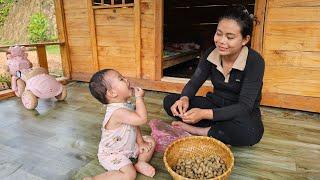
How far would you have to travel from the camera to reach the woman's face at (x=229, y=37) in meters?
1.58

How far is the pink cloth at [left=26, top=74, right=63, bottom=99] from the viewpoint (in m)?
2.76

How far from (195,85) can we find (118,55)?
1.77 metres

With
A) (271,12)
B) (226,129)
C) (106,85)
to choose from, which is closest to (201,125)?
(226,129)

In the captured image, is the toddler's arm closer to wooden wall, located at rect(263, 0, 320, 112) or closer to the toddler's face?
the toddler's face

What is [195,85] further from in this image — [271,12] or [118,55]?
[118,55]

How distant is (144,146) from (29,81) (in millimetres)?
1759

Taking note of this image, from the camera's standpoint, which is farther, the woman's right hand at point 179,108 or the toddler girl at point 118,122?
the woman's right hand at point 179,108

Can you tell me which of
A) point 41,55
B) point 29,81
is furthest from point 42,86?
point 41,55

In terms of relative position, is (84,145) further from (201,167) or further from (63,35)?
(63,35)

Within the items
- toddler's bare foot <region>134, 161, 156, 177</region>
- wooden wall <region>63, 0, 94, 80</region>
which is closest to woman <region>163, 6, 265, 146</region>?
toddler's bare foot <region>134, 161, 156, 177</region>

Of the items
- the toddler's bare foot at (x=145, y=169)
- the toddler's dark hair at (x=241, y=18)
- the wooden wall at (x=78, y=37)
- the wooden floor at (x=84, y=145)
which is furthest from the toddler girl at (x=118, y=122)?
the wooden wall at (x=78, y=37)

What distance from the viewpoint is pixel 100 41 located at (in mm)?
3615

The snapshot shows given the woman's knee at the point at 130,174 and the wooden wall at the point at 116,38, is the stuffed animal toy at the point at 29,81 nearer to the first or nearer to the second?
the wooden wall at the point at 116,38

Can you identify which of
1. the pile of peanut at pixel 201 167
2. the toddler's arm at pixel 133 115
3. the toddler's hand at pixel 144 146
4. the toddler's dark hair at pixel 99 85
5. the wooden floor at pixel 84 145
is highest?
the toddler's dark hair at pixel 99 85
